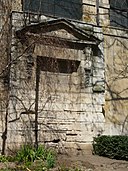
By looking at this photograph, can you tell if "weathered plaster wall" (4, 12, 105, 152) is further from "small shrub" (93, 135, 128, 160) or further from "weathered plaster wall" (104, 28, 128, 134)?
"weathered plaster wall" (104, 28, 128, 134)

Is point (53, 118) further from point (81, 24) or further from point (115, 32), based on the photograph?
point (115, 32)

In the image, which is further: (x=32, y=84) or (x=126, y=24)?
(x=126, y=24)

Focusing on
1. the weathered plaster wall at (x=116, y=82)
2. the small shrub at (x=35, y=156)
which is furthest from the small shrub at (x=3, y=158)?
the weathered plaster wall at (x=116, y=82)

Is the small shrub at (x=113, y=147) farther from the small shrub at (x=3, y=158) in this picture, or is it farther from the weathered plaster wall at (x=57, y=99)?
the small shrub at (x=3, y=158)

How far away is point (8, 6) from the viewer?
10.5m

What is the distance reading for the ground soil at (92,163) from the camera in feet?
28.7

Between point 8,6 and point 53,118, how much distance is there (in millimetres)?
3410

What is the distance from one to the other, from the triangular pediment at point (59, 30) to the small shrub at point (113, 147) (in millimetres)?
2907

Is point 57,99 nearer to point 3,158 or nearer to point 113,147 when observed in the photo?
point 113,147

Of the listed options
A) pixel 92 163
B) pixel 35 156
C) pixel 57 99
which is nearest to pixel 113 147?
pixel 92 163

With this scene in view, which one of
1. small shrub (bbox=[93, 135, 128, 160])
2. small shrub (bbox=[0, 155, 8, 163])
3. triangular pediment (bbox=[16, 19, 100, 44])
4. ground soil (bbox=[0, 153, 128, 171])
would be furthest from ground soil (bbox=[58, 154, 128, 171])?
triangular pediment (bbox=[16, 19, 100, 44])

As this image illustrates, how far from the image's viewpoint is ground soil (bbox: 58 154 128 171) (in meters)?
8.76

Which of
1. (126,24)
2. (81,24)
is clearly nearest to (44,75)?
(81,24)

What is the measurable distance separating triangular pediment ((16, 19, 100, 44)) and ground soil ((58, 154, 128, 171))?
3394 mm
